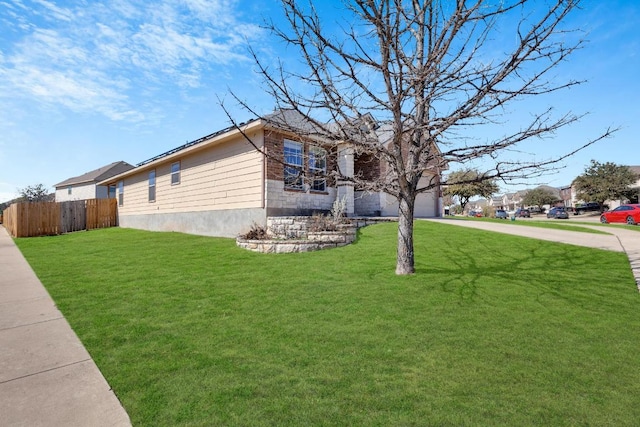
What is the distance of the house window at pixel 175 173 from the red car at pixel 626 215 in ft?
103

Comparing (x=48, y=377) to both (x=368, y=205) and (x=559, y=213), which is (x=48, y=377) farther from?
(x=559, y=213)

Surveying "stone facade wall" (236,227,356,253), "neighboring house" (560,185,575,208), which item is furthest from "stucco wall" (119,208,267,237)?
"neighboring house" (560,185,575,208)

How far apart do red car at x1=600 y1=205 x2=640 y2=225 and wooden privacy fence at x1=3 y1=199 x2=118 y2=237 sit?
127 feet

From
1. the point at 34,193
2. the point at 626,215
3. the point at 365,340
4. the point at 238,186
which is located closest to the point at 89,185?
the point at 34,193

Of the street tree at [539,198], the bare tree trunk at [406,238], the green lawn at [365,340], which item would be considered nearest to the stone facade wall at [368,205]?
the green lawn at [365,340]

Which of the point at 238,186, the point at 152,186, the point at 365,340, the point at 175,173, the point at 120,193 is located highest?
the point at 175,173

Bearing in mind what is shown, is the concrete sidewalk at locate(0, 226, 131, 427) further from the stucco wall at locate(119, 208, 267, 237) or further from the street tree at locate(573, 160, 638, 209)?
the street tree at locate(573, 160, 638, 209)

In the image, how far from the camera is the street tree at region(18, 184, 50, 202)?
48.1 m

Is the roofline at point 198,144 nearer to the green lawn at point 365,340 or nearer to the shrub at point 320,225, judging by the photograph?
the shrub at point 320,225

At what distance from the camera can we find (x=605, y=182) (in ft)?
144

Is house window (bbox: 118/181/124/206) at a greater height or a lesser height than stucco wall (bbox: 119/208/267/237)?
greater

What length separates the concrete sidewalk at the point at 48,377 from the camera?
7.75 feet

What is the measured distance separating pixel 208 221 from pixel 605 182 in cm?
5390

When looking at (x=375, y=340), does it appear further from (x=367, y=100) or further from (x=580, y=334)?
(x=367, y=100)
